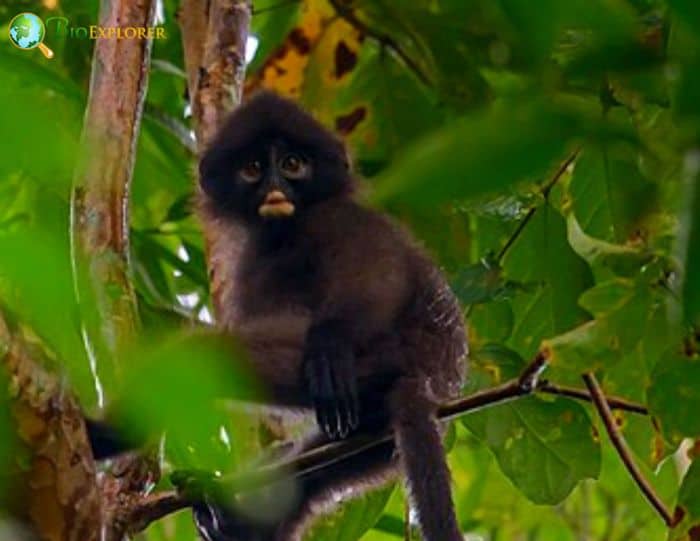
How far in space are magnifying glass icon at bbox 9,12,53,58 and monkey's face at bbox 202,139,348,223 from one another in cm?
52

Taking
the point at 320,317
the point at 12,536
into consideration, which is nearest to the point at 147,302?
the point at 320,317

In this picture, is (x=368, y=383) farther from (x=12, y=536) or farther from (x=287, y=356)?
(x=12, y=536)

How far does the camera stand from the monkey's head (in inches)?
136

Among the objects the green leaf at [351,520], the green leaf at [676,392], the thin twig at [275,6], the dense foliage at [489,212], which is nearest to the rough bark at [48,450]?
the dense foliage at [489,212]

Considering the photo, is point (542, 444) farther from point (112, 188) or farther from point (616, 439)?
point (112, 188)

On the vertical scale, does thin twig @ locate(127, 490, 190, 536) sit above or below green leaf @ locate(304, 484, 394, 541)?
above

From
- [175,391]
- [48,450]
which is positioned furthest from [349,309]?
[175,391]

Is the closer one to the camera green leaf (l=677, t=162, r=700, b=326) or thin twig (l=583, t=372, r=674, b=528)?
green leaf (l=677, t=162, r=700, b=326)

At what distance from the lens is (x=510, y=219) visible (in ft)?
9.95

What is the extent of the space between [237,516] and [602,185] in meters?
1.07

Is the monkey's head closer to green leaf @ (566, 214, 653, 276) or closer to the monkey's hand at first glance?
the monkey's hand

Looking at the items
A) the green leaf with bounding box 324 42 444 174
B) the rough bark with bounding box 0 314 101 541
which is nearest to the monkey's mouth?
the green leaf with bounding box 324 42 444 174

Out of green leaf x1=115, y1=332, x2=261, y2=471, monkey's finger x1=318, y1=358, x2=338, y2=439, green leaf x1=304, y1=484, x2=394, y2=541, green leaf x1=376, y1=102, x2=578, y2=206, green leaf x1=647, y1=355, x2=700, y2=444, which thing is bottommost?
green leaf x1=304, y1=484, x2=394, y2=541

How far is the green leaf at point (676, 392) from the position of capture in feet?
6.59
